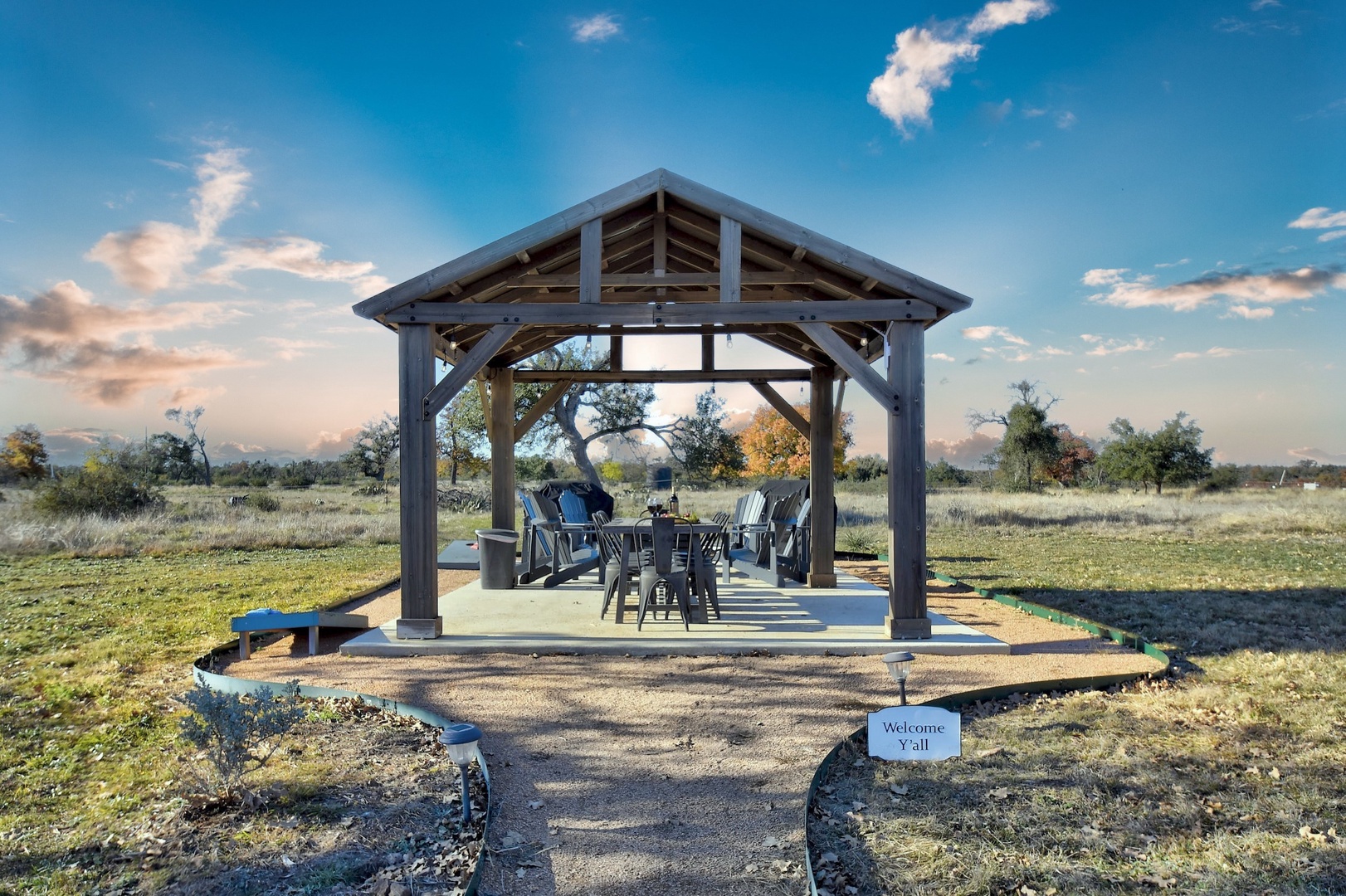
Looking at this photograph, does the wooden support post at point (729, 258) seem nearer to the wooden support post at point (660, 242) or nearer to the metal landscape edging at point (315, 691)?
the wooden support post at point (660, 242)

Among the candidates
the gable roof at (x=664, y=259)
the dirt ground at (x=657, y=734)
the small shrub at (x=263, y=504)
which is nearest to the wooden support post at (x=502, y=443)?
the gable roof at (x=664, y=259)

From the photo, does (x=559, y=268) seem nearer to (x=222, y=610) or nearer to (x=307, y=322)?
(x=222, y=610)

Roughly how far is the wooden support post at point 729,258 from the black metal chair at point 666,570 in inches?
67.4

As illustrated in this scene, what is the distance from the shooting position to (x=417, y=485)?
552 cm

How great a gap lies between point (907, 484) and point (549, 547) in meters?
4.11

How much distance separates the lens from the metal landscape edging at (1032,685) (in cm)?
279

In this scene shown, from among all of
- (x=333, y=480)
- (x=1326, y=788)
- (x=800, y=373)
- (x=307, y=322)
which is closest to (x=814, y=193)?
(x=800, y=373)

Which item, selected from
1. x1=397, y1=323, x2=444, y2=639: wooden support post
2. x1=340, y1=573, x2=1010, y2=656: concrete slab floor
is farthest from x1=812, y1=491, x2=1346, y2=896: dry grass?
x1=397, y1=323, x2=444, y2=639: wooden support post

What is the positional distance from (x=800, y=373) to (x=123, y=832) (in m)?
6.58

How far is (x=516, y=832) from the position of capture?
2633 millimetres

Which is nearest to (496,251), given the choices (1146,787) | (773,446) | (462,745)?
(462,745)

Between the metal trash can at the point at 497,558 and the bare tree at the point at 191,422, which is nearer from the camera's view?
the metal trash can at the point at 497,558

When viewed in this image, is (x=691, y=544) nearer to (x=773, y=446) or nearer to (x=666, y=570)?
(x=666, y=570)

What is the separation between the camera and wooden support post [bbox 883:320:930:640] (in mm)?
5430
